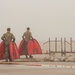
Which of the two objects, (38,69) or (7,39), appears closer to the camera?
(38,69)

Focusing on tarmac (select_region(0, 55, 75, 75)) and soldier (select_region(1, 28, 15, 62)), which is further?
soldier (select_region(1, 28, 15, 62))

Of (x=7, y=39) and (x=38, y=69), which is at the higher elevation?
(x=7, y=39)

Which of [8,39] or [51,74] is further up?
[8,39]

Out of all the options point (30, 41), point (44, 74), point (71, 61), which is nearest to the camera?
point (44, 74)

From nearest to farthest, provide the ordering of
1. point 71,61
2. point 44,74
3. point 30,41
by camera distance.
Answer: point 44,74
point 71,61
point 30,41

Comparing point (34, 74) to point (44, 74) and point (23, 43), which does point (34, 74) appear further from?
point (23, 43)

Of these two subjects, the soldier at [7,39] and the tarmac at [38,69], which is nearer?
the tarmac at [38,69]

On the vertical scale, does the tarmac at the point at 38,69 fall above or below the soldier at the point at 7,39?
below

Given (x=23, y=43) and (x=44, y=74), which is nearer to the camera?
(x=44, y=74)

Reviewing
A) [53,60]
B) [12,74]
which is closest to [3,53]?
[53,60]

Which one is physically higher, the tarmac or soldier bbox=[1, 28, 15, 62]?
soldier bbox=[1, 28, 15, 62]

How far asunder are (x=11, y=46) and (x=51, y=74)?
1086cm

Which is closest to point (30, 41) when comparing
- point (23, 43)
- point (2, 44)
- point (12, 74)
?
point (23, 43)

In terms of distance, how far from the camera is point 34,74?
16156mm
